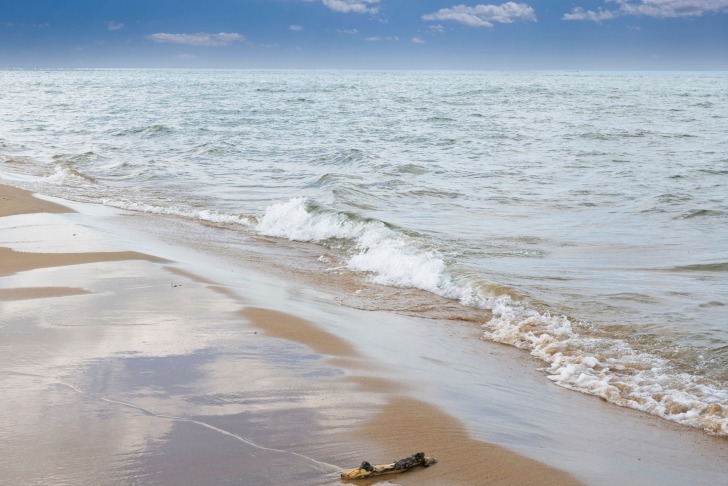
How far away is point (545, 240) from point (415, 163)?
8.78 metres

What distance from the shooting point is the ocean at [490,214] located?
652cm

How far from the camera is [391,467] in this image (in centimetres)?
358

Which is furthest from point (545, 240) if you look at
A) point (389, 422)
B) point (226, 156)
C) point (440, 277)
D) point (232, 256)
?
point (226, 156)

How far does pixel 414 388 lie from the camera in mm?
4891

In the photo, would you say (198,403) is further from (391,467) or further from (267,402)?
(391,467)

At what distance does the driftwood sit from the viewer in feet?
11.5

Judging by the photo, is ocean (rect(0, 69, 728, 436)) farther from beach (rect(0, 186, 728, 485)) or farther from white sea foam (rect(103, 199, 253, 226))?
beach (rect(0, 186, 728, 485))

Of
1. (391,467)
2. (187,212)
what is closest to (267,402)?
(391,467)

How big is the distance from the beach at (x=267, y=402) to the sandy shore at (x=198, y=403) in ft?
0.04

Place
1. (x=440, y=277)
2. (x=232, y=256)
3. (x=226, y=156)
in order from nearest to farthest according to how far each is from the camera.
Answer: (x=440, y=277)
(x=232, y=256)
(x=226, y=156)

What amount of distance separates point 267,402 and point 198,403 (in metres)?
0.39

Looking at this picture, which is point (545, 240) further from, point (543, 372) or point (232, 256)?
point (543, 372)

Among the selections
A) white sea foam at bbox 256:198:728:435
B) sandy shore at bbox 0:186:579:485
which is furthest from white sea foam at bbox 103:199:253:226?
sandy shore at bbox 0:186:579:485

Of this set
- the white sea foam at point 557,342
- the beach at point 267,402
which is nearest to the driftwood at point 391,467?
the beach at point 267,402
